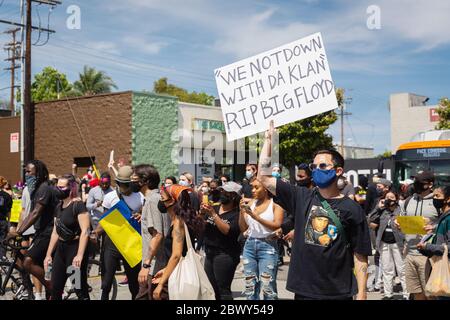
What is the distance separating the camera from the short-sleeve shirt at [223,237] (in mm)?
6426

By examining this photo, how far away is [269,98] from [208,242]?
198cm

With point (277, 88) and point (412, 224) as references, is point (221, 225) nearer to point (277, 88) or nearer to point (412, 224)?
point (277, 88)

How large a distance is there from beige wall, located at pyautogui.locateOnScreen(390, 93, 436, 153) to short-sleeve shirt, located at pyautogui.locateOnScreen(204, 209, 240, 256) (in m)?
63.6

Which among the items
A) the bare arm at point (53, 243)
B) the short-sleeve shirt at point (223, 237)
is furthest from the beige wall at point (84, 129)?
the short-sleeve shirt at point (223, 237)

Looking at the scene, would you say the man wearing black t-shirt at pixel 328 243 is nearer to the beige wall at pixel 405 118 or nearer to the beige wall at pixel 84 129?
the beige wall at pixel 84 129

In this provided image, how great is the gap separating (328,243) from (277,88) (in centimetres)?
173

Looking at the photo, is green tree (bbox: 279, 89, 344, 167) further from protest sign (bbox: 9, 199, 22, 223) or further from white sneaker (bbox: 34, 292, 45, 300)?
white sneaker (bbox: 34, 292, 45, 300)

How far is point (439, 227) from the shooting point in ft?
18.8

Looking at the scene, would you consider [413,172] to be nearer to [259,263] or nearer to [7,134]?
[259,263]

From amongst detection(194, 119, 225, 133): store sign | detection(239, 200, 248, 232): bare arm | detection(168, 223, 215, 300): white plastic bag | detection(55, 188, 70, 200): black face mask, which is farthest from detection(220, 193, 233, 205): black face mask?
detection(194, 119, 225, 133): store sign

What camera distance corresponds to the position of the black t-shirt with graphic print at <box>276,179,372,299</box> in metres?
4.12

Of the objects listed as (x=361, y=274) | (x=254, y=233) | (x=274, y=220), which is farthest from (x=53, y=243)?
(x=361, y=274)

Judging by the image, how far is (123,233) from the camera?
6406 mm

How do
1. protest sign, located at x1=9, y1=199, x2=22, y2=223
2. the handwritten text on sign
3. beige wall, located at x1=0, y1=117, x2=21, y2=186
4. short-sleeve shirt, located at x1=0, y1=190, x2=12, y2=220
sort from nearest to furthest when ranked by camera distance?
1. the handwritten text on sign
2. short-sleeve shirt, located at x1=0, y1=190, x2=12, y2=220
3. protest sign, located at x1=9, y1=199, x2=22, y2=223
4. beige wall, located at x1=0, y1=117, x2=21, y2=186
